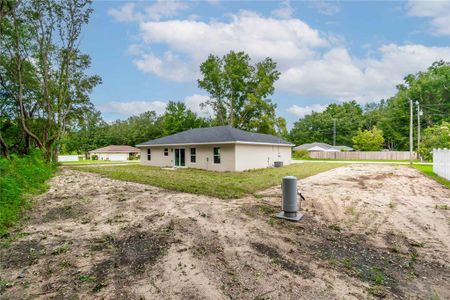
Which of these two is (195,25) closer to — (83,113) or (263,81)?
(83,113)

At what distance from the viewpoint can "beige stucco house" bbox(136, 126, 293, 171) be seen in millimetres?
17719

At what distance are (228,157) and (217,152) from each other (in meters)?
1.15

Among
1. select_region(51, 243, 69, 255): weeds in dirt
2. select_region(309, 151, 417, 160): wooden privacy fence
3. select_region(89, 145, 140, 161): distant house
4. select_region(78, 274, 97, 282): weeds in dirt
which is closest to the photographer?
select_region(78, 274, 97, 282): weeds in dirt

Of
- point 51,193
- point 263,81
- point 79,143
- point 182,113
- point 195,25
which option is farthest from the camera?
point 79,143

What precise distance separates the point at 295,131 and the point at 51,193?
54509 mm

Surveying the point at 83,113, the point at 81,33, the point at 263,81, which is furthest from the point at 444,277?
the point at 263,81

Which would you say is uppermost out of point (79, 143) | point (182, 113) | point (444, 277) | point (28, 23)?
point (28, 23)

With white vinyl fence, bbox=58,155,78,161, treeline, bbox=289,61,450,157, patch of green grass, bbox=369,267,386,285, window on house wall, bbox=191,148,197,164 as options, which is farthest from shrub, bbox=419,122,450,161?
white vinyl fence, bbox=58,155,78,161

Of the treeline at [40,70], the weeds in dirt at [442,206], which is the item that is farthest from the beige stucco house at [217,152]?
the weeds in dirt at [442,206]

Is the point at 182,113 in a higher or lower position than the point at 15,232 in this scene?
higher

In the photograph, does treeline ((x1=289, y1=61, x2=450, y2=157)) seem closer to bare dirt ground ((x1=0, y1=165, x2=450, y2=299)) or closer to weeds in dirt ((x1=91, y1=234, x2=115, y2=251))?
bare dirt ground ((x1=0, y1=165, x2=450, y2=299))

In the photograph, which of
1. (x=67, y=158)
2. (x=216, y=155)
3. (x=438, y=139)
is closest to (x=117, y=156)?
(x=67, y=158)

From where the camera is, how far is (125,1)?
13.4 m

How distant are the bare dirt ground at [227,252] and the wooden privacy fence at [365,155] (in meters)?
33.0
